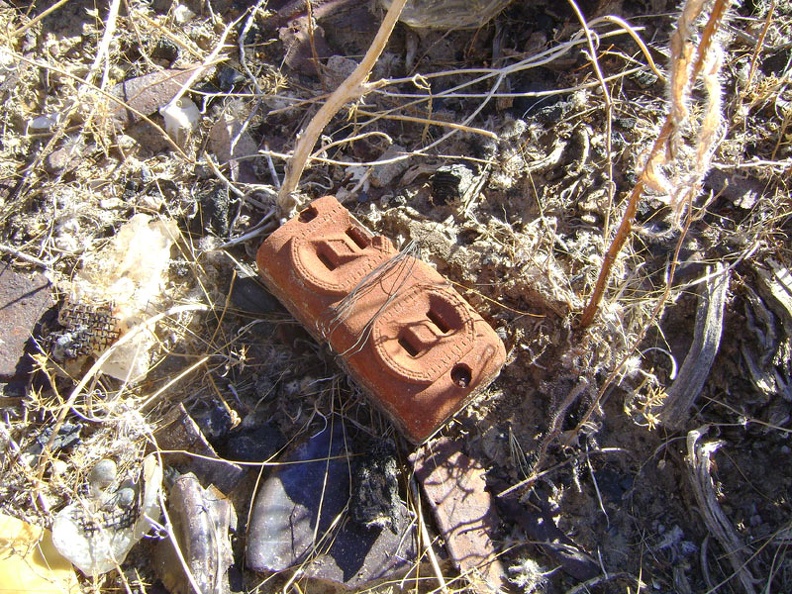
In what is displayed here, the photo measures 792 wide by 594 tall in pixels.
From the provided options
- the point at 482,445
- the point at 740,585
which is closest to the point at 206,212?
the point at 482,445

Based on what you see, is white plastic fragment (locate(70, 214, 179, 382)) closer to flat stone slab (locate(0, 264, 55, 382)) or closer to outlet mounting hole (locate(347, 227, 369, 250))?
flat stone slab (locate(0, 264, 55, 382))

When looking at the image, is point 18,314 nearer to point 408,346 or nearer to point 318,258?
point 318,258

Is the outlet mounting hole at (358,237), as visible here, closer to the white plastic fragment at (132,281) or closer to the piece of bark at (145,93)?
the white plastic fragment at (132,281)

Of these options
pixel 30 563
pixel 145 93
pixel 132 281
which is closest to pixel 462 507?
pixel 30 563

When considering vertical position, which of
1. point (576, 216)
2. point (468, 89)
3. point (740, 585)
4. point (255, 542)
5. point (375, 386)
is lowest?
point (740, 585)

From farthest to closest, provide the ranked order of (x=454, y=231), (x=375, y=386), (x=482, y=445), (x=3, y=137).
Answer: (x=3, y=137) → (x=454, y=231) → (x=482, y=445) → (x=375, y=386)

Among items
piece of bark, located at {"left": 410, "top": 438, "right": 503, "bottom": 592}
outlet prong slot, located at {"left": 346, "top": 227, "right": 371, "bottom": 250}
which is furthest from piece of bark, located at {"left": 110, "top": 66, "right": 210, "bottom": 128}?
piece of bark, located at {"left": 410, "top": 438, "right": 503, "bottom": 592}

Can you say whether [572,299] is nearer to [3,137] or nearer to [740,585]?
[740,585]
